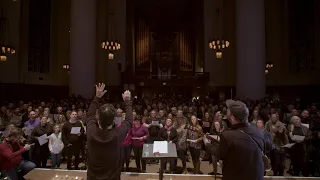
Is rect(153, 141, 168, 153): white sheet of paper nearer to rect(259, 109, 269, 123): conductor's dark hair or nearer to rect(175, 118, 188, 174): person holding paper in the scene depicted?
rect(175, 118, 188, 174): person holding paper

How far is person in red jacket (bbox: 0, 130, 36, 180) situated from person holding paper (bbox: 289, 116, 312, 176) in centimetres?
663

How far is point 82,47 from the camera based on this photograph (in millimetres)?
17688

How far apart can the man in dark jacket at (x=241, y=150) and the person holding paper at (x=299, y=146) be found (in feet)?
15.9

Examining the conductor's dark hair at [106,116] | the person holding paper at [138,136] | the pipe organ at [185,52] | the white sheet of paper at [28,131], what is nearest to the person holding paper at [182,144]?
the person holding paper at [138,136]

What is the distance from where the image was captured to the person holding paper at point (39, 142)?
24.3 feet

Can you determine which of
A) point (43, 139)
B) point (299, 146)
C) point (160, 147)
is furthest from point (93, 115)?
point (299, 146)

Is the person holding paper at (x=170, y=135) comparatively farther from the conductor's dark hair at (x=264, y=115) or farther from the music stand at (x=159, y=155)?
the conductor's dark hair at (x=264, y=115)

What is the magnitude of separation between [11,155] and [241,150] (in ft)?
15.6

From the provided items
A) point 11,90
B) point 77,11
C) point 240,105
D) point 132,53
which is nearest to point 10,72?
point 11,90

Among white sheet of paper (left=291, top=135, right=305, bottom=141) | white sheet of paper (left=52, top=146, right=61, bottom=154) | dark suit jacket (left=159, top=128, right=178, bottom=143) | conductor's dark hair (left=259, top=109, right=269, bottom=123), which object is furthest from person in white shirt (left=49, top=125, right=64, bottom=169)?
conductor's dark hair (left=259, top=109, right=269, bottom=123)

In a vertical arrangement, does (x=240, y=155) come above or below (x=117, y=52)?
below

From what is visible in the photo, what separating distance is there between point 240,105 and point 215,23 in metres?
21.3

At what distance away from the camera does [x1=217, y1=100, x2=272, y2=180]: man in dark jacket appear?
2.94 metres

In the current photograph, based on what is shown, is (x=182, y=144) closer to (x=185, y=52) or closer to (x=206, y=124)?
(x=206, y=124)
